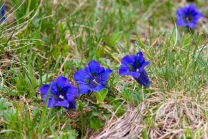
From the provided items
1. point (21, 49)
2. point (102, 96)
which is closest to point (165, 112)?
point (102, 96)

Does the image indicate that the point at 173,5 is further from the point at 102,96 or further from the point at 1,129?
the point at 1,129

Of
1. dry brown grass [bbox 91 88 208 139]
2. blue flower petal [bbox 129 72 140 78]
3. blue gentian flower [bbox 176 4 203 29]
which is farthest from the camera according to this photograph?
blue gentian flower [bbox 176 4 203 29]

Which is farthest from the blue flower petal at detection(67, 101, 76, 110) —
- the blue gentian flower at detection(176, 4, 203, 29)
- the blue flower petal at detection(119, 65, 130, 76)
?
the blue gentian flower at detection(176, 4, 203, 29)

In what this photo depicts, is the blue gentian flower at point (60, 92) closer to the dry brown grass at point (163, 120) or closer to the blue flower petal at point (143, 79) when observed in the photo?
the dry brown grass at point (163, 120)

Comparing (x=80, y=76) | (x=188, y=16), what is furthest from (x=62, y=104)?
(x=188, y=16)

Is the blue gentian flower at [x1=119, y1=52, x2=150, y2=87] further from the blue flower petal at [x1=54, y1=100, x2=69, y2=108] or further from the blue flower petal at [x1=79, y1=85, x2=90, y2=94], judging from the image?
the blue flower petal at [x1=54, y1=100, x2=69, y2=108]

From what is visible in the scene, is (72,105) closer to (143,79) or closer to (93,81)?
(93,81)
